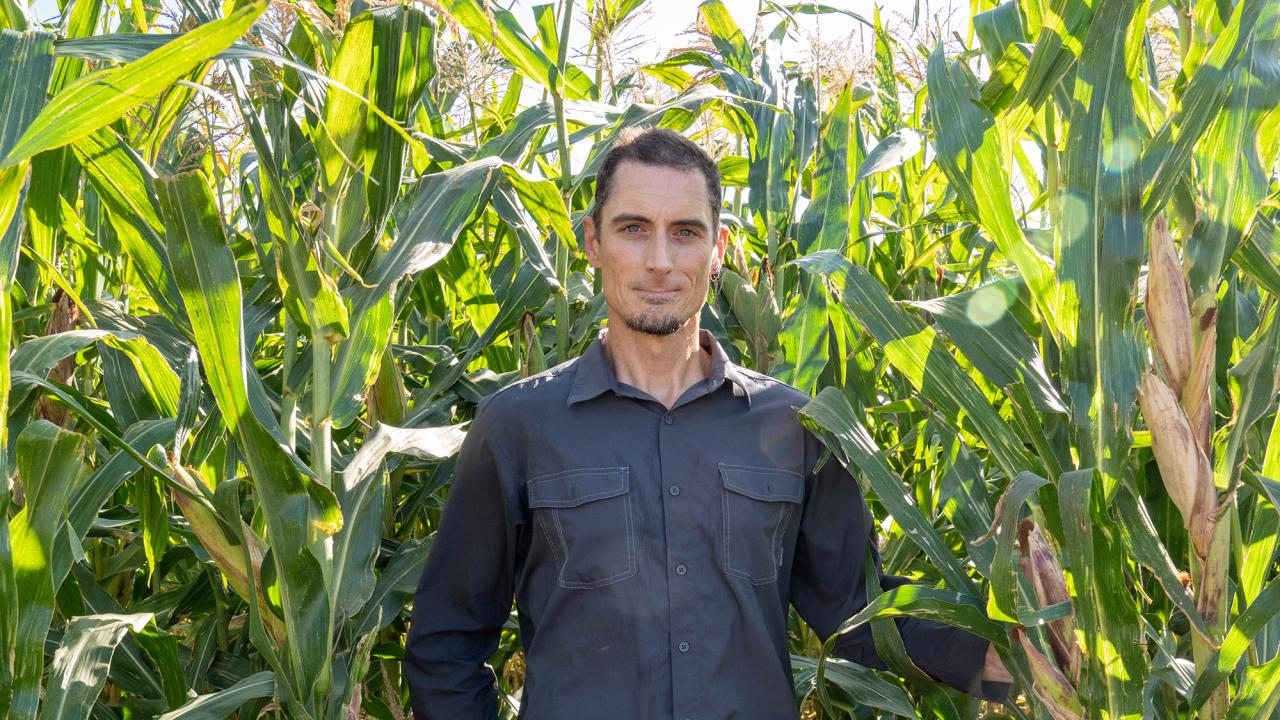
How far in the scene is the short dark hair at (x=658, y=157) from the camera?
1.60m

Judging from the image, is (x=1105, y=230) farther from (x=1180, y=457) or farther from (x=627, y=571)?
(x=627, y=571)

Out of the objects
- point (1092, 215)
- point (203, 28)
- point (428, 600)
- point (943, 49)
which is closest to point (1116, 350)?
point (1092, 215)

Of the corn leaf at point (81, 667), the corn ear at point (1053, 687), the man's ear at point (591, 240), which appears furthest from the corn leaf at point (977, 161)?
the corn leaf at point (81, 667)

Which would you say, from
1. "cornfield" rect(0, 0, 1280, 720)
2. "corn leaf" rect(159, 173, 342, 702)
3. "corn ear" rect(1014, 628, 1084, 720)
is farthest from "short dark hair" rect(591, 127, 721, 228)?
"corn ear" rect(1014, 628, 1084, 720)

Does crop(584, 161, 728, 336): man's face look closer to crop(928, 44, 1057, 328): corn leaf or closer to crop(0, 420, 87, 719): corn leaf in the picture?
crop(928, 44, 1057, 328): corn leaf

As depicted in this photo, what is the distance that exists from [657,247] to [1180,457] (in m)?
0.74

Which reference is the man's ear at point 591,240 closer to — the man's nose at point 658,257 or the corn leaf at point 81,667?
the man's nose at point 658,257

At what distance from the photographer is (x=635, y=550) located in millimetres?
1524

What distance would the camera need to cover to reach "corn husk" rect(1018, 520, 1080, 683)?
1.05 metres

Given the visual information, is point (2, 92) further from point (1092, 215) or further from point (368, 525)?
point (1092, 215)

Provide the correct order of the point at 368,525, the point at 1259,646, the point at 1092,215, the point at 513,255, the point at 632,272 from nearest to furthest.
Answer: the point at 1092,215 → the point at 1259,646 → the point at 368,525 → the point at 632,272 → the point at 513,255

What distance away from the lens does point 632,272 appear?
1.55m

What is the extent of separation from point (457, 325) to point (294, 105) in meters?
0.94

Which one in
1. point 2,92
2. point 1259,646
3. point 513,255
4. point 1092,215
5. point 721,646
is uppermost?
point 2,92
